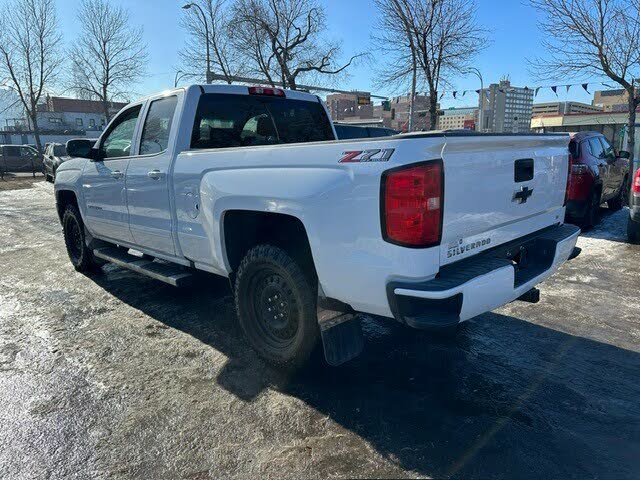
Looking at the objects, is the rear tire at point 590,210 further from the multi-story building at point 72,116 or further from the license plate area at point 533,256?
the multi-story building at point 72,116

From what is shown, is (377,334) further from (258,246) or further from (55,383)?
(55,383)

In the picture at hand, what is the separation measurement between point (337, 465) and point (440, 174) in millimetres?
1616

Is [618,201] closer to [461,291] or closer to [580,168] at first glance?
[580,168]

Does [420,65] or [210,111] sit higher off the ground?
[420,65]

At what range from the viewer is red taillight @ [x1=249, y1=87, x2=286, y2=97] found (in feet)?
14.7

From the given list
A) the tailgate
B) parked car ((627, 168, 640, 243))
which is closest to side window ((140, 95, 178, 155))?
the tailgate

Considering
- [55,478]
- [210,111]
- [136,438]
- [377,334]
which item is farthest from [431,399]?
[210,111]

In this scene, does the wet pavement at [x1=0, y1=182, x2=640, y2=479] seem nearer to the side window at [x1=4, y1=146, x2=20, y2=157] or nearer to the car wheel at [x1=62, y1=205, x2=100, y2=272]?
the car wheel at [x1=62, y1=205, x2=100, y2=272]

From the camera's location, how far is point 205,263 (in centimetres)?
389

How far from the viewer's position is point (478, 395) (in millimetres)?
3105

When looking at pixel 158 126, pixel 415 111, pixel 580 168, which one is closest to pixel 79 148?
pixel 158 126

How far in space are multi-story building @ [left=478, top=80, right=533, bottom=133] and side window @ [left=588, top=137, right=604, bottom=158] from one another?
1825 centimetres

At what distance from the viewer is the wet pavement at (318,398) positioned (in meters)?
2.51

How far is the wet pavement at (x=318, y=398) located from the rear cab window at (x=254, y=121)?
1.74 meters
